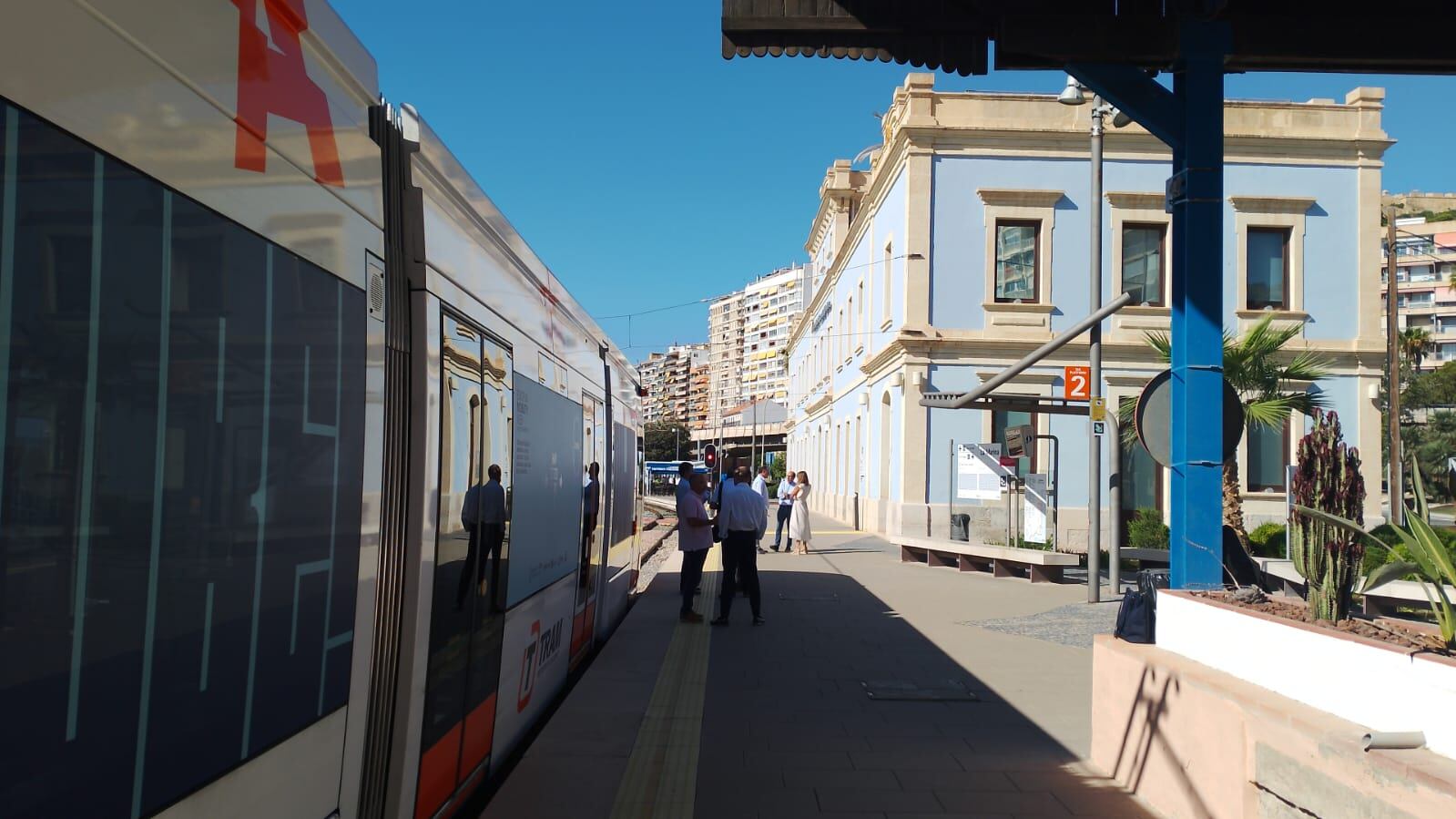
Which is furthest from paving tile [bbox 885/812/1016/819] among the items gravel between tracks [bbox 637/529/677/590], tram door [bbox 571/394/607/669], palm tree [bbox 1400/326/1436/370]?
palm tree [bbox 1400/326/1436/370]

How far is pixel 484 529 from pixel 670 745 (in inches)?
97.3

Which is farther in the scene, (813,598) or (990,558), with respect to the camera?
(990,558)

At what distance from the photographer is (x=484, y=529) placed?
5.30m

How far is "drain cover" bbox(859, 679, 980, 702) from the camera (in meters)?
9.03

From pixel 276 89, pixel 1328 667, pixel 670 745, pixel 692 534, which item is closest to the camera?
pixel 276 89

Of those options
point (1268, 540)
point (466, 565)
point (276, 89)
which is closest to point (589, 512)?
point (466, 565)

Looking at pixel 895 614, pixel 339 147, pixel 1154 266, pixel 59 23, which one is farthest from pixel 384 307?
pixel 1154 266

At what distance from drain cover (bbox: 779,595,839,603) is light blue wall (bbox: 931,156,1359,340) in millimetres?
13024

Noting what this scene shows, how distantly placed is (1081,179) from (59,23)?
2799 centimetres

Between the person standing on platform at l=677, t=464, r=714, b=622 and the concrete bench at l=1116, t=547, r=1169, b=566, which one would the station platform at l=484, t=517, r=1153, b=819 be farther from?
the concrete bench at l=1116, t=547, r=1169, b=566

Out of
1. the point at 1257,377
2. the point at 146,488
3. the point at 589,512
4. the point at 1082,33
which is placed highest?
the point at 1082,33

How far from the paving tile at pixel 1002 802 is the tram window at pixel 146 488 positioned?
3.81 m

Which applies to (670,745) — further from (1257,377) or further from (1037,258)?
(1037,258)

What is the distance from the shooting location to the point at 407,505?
4188mm
